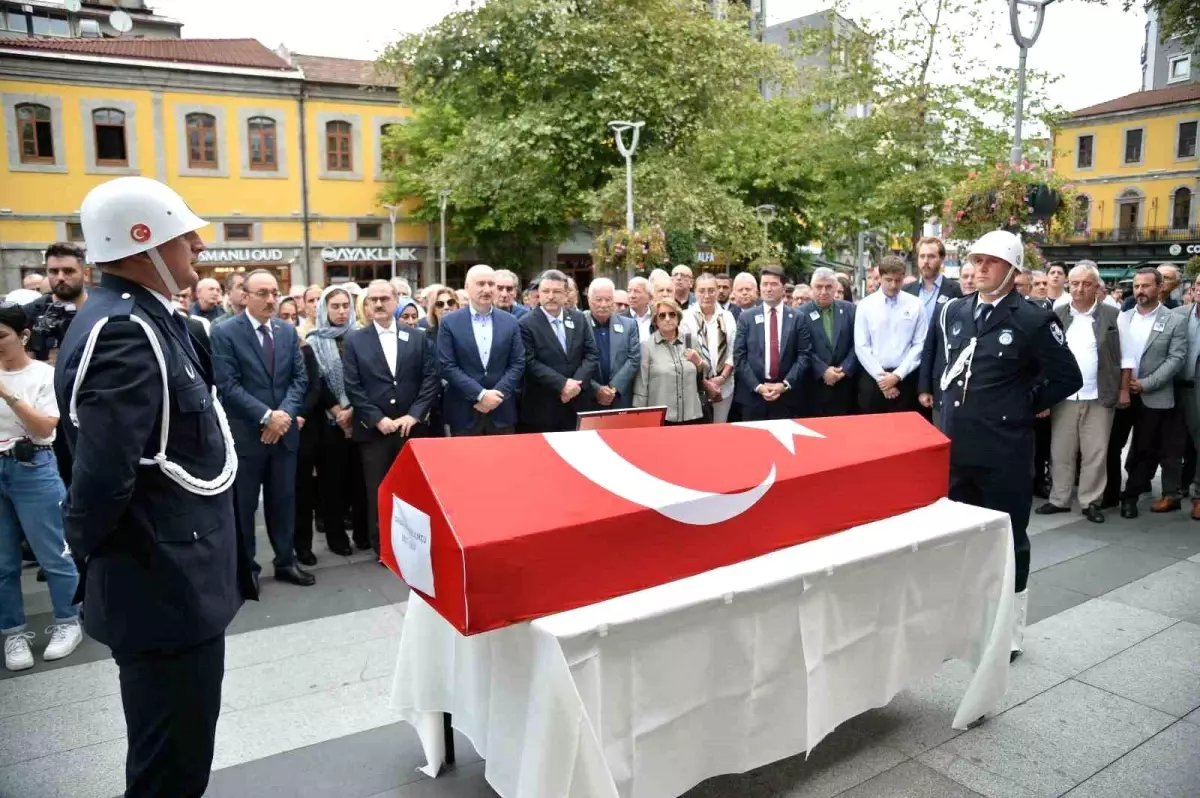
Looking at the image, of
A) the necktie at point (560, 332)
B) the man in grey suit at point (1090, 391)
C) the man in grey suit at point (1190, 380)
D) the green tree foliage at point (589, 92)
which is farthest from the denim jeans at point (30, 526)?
the green tree foliage at point (589, 92)

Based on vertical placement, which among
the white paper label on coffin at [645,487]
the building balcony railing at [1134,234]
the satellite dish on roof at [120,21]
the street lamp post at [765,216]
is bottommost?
the white paper label on coffin at [645,487]

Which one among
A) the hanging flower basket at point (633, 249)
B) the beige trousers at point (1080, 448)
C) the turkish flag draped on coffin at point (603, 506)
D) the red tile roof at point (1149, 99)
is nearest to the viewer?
the turkish flag draped on coffin at point (603, 506)

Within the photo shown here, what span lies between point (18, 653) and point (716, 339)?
17.2ft

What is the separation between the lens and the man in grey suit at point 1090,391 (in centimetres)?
679

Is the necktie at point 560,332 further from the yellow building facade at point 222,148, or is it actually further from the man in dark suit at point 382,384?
the yellow building facade at point 222,148

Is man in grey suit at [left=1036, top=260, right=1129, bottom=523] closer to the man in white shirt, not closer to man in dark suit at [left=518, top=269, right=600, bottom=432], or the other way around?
the man in white shirt

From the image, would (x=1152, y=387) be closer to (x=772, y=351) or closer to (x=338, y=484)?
(x=772, y=351)

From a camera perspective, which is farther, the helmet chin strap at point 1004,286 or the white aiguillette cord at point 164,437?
the helmet chin strap at point 1004,286

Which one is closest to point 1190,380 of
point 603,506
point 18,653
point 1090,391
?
point 1090,391

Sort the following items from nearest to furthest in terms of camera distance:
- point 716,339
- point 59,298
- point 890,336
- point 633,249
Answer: point 59,298 → point 890,336 → point 716,339 → point 633,249

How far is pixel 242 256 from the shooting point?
1171 inches

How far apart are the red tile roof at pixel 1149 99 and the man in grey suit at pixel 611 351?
150 feet

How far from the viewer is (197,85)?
28828mm

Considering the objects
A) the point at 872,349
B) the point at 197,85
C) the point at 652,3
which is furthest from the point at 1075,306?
the point at 197,85
